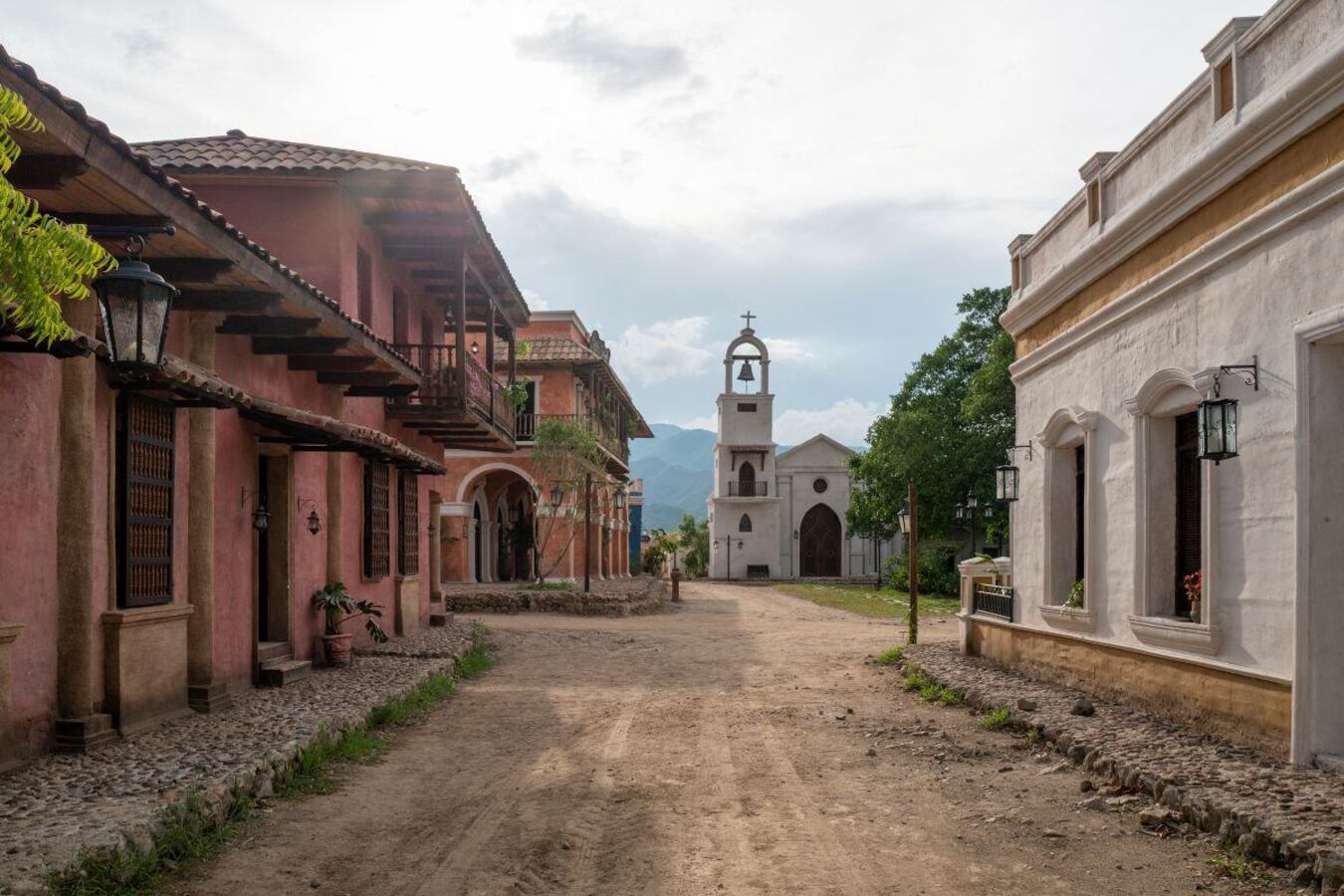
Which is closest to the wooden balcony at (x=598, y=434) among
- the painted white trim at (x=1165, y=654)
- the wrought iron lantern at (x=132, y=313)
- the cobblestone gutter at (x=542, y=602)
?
the cobblestone gutter at (x=542, y=602)

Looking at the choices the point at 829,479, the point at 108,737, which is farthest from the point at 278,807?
the point at 829,479

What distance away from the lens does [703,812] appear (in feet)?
21.8

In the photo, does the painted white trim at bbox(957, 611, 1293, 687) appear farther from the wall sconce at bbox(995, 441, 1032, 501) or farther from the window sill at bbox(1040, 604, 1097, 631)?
the wall sconce at bbox(995, 441, 1032, 501)

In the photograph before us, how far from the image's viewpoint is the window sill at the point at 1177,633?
8.26 metres

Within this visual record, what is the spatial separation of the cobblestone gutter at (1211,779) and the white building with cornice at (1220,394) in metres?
0.28

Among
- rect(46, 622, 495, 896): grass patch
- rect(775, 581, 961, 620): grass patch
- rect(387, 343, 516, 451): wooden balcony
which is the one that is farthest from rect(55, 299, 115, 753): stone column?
rect(775, 581, 961, 620): grass patch

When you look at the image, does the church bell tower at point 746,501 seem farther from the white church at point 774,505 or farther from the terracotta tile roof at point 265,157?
the terracotta tile roof at point 265,157

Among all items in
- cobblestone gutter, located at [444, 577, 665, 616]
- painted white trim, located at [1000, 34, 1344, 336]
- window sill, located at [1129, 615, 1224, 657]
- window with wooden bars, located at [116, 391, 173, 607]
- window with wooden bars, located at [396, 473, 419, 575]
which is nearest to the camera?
painted white trim, located at [1000, 34, 1344, 336]

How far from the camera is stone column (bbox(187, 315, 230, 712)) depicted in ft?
30.1

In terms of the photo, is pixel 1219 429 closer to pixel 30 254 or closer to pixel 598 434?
pixel 30 254

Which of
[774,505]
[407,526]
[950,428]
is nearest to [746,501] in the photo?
[774,505]

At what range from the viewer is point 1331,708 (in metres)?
6.90

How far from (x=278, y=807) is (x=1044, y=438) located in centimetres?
861

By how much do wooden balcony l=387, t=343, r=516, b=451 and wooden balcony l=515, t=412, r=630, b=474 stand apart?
6602 millimetres
